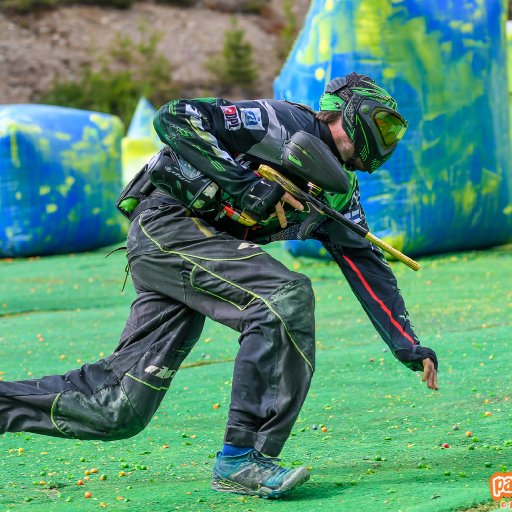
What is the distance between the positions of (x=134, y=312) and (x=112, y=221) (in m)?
9.55

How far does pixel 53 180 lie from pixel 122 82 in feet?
63.1

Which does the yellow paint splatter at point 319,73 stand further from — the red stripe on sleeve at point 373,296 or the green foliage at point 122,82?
the green foliage at point 122,82

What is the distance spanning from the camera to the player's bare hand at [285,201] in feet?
10.4

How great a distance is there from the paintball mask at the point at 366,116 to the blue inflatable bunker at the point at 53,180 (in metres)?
8.97

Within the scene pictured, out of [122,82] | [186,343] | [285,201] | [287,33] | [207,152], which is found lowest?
[122,82]

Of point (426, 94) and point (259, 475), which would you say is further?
point (426, 94)

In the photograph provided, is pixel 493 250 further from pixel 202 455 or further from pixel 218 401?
pixel 202 455

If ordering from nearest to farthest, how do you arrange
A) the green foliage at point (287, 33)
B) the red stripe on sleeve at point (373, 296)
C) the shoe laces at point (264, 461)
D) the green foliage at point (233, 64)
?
1. the shoe laces at point (264, 461)
2. the red stripe on sleeve at point (373, 296)
3. the green foliage at point (233, 64)
4. the green foliage at point (287, 33)

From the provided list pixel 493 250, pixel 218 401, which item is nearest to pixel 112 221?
pixel 493 250

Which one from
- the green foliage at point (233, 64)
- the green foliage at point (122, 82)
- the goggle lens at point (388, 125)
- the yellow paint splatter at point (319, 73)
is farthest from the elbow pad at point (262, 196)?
the green foliage at point (233, 64)

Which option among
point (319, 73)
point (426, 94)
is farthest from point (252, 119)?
point (426, 94)

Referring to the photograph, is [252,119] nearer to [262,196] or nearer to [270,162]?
[270,162]

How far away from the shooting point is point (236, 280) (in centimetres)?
313

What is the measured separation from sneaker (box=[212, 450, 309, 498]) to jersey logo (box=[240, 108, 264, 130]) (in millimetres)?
1034
